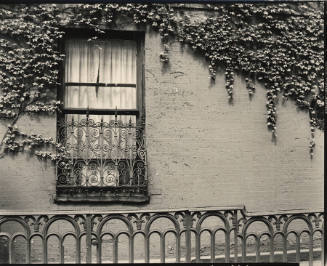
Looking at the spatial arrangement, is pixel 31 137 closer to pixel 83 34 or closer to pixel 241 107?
pixel 83 34

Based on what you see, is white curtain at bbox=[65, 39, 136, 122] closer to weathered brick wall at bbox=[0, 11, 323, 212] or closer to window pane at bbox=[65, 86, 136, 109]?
window pane at bbox=[65, 86, 136, 109]

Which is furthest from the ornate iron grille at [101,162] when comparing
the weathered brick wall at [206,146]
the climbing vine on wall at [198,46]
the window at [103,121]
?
the climbing vine on wall at [198,46]

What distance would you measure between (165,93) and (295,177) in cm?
299

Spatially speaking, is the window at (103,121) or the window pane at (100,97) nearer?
the window at (103,121)

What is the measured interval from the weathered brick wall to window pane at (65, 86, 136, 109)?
410 millimetres

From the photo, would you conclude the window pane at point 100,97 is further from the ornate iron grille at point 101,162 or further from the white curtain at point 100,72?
the ornate iron grille at point 101,162

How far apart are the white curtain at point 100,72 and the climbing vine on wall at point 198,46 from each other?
291 mm

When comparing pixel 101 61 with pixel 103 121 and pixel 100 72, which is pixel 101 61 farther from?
pixel 103 121

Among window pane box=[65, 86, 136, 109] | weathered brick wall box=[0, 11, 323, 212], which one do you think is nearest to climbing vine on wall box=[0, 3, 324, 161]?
weathered brick wall box=[0, 11, 323, 212]

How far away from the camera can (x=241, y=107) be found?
8.05 m

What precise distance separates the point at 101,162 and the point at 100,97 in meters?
1.23

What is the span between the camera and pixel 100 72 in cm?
787

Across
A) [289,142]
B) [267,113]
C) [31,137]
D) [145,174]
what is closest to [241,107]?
[267,113]

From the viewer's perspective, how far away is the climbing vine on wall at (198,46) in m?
7.35
